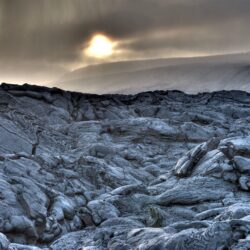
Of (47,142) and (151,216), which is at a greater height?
(47,142)

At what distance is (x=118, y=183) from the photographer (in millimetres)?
49406

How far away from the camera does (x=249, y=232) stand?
24.7 m

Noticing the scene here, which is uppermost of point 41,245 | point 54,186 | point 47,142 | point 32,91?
point 32,91

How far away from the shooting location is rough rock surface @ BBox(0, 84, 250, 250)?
2858 centimetres

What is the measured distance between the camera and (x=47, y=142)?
201 feet

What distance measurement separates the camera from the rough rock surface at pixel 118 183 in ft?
93.8

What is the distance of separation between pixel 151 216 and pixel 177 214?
2.54 metres

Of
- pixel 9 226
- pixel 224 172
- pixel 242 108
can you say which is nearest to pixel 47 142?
pixel 224 172

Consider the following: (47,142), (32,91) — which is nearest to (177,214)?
(47,142)

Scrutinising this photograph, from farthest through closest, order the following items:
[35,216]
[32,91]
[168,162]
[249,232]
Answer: [32,91], [168,162], [35,216], [249,232]

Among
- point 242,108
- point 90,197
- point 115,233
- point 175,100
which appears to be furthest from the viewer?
point 175,100

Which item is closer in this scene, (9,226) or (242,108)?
(9,226)

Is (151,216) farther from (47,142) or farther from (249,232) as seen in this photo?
(47,142)

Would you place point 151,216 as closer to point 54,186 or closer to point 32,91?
point 54,186
